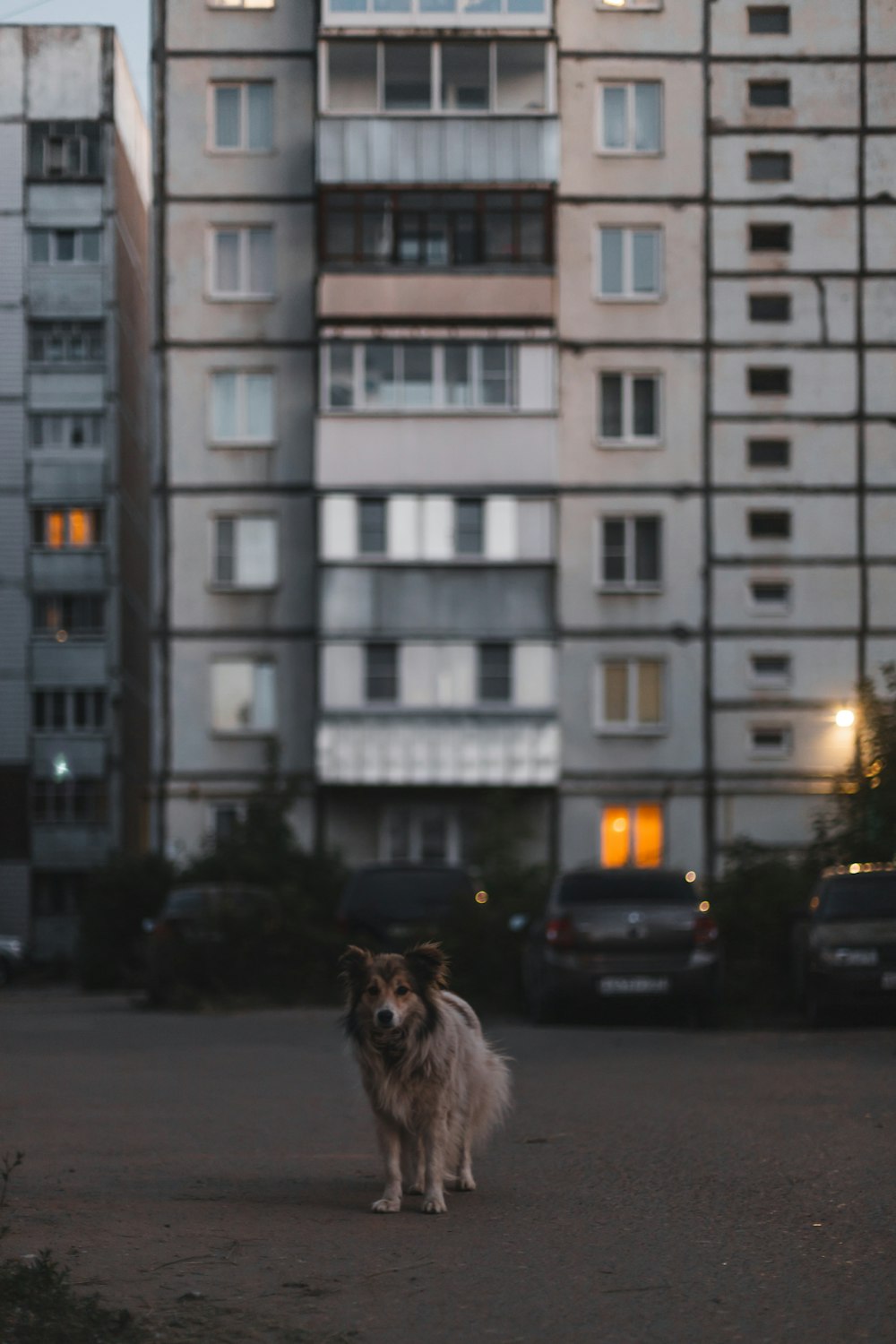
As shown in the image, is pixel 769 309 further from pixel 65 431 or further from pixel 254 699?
pixel 65 431

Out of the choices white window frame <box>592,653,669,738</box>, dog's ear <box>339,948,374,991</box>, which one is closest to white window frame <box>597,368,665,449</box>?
white window frame <box>592,653,669,738</box>

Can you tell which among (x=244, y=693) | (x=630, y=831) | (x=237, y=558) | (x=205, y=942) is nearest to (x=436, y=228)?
(x=237, y=558)

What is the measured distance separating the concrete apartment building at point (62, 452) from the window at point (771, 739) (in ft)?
82.2

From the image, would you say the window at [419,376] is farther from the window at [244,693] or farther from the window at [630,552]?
the window at [244,693]

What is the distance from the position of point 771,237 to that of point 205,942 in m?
26.2

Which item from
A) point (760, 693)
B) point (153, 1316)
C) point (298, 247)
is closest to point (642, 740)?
point (760, 693)

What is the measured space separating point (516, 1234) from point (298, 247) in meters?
42.9

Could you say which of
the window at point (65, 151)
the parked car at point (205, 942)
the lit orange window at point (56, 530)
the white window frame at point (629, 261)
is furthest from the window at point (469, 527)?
the window at point (65, 151)

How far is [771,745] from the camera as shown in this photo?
49.4 metres

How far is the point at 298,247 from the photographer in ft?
165

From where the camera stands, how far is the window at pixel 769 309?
50125 millimetres

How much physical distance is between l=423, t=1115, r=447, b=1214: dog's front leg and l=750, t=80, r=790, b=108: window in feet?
142

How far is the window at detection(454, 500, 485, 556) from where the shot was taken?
4819 cm

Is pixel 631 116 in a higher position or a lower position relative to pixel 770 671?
higher
